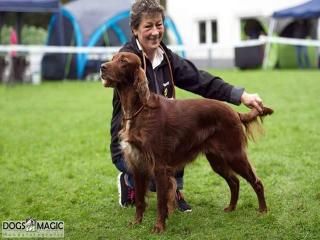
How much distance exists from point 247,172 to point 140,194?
0.77 metres

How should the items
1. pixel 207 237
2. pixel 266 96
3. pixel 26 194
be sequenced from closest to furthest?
pixel 207 237 → pixel 26 194 → pixel 266 96

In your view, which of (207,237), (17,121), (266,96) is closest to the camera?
(207,237)

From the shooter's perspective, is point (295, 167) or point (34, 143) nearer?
point (295, 167)

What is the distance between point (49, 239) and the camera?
11.6 ft

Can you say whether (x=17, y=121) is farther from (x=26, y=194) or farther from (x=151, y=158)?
(x=151, y=158)

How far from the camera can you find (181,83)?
434 centimetres

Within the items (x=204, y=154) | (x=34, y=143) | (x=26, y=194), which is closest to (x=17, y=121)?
(x=34, y=143)

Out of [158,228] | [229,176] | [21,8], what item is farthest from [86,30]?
[158,228]

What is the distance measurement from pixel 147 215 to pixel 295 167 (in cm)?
188

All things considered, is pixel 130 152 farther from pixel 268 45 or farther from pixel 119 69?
pixel 268 45

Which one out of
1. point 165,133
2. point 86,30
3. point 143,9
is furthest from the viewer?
point 86,30

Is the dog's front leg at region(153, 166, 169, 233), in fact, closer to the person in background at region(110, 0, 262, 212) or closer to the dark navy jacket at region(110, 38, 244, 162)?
the person in background at region(110, 0, 262, 212)

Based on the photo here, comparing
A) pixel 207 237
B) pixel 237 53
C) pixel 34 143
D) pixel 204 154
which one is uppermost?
pixel 204 154

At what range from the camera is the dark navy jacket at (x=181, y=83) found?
409 cm
